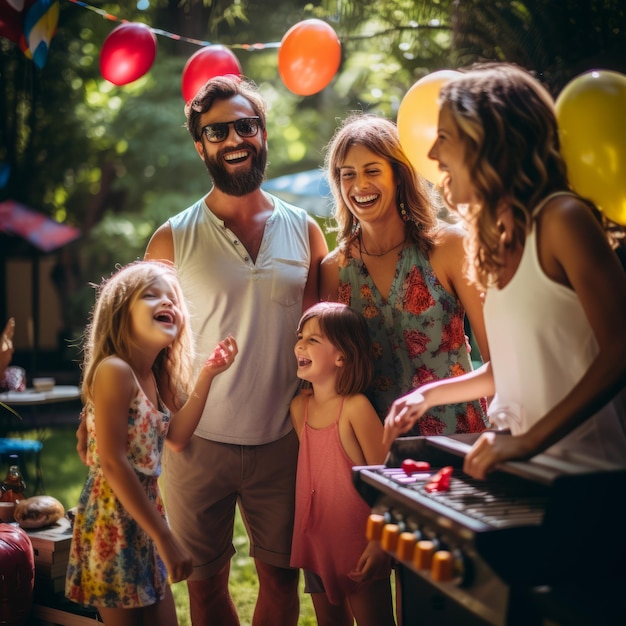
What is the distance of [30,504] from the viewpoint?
3852 millimetres

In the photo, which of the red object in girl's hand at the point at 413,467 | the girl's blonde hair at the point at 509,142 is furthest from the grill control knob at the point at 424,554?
the girl's blonde hair at the point at 509,142

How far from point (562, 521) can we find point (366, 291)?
157 centimetres

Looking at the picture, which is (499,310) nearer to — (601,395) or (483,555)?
(601,395)

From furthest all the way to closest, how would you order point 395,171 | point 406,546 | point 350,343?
point 395,171, point 350,343, point 406,546

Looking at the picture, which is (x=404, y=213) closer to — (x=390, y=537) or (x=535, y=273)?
(x=535, y=273)

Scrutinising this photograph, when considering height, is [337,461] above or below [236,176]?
below

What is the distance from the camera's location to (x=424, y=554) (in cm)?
184

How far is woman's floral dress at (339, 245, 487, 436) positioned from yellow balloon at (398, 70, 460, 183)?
314mm

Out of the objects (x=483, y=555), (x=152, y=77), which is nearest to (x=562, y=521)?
(x=483, y=555)

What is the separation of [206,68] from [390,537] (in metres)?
2.97

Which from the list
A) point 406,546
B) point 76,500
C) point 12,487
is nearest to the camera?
point 406,546

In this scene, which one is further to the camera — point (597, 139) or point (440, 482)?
point (597, 139)

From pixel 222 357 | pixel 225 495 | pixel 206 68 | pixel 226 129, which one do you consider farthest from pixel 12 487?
pixel 206 68

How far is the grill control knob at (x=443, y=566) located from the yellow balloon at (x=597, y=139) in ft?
3.61
